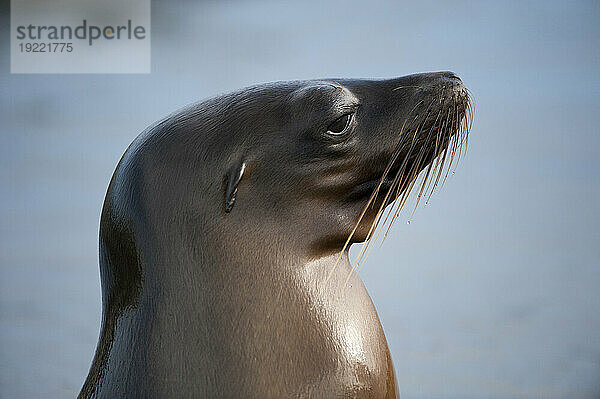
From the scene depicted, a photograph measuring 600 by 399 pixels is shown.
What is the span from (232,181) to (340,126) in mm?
73

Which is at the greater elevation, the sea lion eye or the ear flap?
the sea lion eye

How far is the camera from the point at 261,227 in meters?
0.49

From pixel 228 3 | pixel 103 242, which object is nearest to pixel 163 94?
pixel 228 3

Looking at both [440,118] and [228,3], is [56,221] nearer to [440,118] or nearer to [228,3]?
[228,3]

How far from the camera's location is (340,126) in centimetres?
48

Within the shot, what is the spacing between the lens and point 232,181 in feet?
1.57

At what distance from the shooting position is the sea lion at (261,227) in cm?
48

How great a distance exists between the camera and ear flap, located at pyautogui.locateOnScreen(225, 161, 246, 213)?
0.48 m

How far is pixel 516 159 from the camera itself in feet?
8.20

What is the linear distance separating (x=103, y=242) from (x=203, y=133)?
101mm

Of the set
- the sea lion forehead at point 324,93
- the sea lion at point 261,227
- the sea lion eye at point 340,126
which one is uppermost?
the sea lion forehead at point 324,93

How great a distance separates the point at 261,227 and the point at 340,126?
8cm

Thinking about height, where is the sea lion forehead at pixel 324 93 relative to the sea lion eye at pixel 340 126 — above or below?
above

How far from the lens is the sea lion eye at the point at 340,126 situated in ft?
1.59
